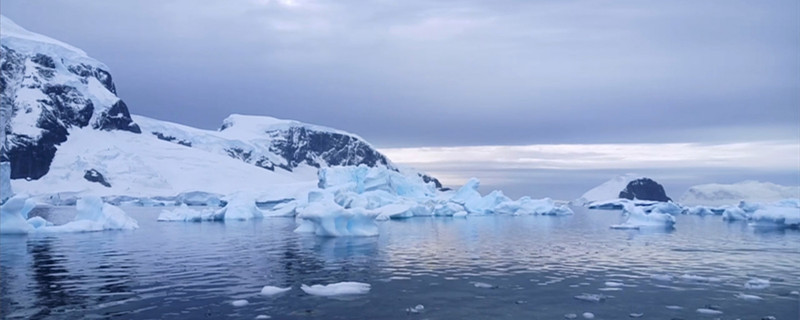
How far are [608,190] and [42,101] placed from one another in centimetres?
12162

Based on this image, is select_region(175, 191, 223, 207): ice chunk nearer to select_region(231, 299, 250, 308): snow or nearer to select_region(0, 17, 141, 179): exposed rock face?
select_region(0, 17, 141, 179): exposed rock face

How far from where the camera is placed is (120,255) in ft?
77.7

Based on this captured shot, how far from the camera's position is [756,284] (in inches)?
677

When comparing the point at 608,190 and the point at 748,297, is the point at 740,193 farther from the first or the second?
the point at 748,297

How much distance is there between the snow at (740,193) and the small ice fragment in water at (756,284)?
320 feet

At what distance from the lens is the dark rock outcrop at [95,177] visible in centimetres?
10925

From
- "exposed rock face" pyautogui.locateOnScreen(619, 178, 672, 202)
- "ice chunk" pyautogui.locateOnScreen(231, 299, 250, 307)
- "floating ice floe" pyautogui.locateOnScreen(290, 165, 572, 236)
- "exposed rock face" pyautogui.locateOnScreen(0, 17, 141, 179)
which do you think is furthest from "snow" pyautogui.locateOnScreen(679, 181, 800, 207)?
"exposed rock face" pyautogui.locateOnScreen(0, 17, 141, 179)

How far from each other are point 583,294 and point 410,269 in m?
6.22

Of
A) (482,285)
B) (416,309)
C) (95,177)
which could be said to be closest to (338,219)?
(482,285)

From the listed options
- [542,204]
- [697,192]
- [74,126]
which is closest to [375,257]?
[542,204]

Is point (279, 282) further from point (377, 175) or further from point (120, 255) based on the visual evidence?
point (377, 175)

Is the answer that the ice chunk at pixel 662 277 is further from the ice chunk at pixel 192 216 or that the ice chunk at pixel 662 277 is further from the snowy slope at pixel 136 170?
the snowy slope at pixel 136 170

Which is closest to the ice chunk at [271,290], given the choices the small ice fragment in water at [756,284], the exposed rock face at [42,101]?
the small ice fragment in water at [756,284]

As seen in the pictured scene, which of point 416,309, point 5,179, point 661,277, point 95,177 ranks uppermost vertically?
point 95,177
